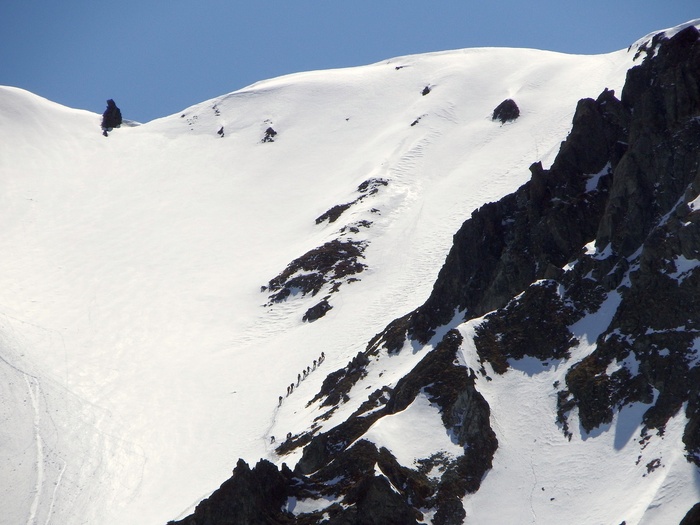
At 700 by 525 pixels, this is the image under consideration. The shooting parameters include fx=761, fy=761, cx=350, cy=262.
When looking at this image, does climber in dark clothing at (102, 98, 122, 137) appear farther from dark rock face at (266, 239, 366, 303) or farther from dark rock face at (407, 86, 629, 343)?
dark rock face at (407, 86, 629, 343)

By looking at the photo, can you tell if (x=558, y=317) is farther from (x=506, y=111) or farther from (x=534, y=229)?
(x=506, y=111)

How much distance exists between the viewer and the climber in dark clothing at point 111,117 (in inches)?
4877

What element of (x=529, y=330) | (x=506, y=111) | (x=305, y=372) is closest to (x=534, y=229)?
(x=529, y=330)

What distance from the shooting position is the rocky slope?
28609mm

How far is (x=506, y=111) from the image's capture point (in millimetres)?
90812

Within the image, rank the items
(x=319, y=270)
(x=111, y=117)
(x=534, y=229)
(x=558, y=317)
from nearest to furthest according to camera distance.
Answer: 1. (x=558, y=317)
2. (x=534, y=229)
3. (x=319, y=270)
4. (x=111, y=117)

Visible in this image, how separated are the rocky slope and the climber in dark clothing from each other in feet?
292

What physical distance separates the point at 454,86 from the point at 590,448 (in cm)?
8625

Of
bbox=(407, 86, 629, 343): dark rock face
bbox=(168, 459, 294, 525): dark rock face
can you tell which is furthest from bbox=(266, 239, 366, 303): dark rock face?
bbox=(168, 459, 294, 525): dark rock face

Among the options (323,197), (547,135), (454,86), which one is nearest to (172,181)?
(323,197)

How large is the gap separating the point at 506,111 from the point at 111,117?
67.5m

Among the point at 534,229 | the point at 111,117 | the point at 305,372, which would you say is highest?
the point at 111,117

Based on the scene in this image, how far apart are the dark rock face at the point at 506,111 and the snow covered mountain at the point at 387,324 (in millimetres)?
1265

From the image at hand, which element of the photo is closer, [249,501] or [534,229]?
[249,501]
